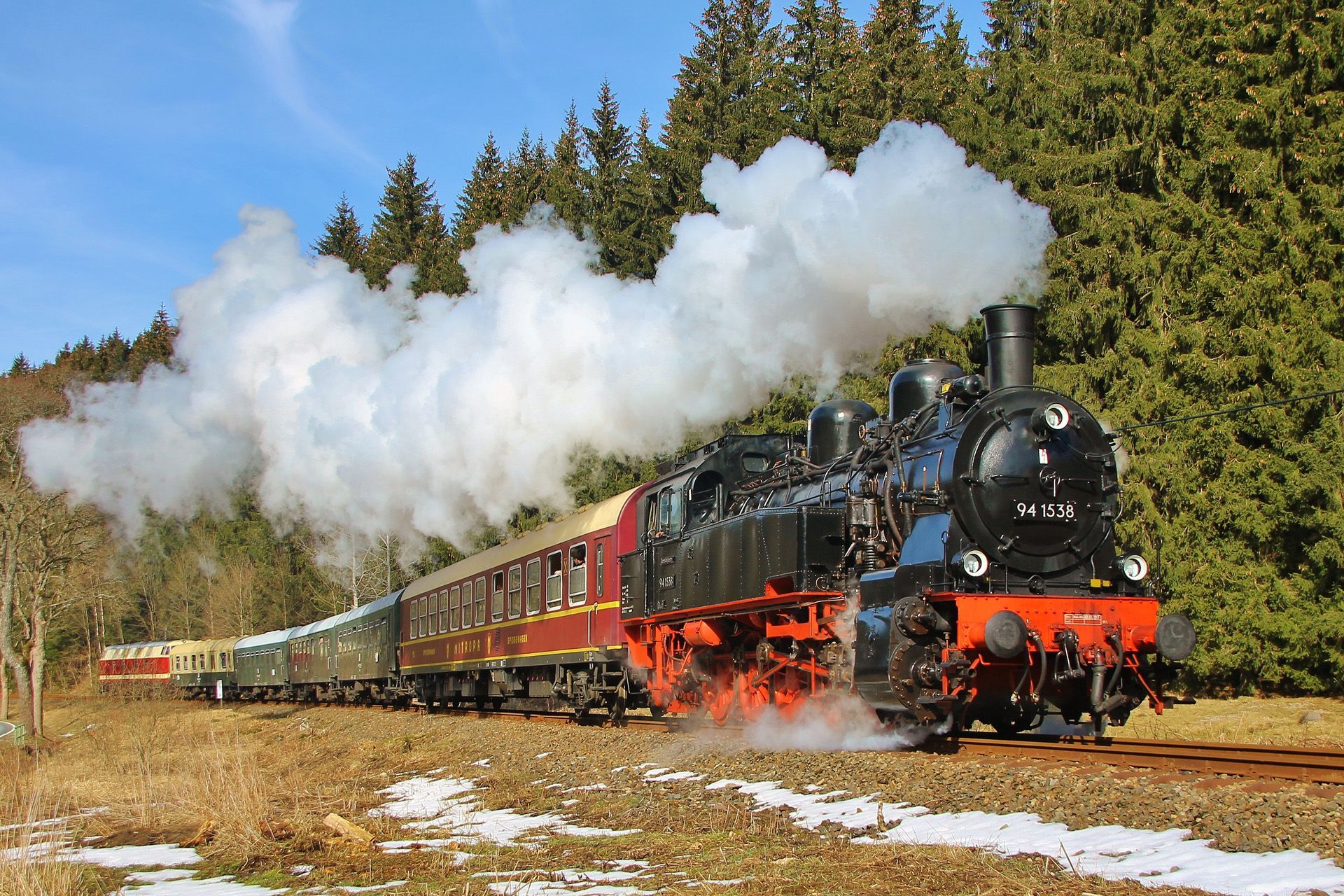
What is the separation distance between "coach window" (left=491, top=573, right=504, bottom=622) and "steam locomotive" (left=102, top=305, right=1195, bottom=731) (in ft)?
13.5

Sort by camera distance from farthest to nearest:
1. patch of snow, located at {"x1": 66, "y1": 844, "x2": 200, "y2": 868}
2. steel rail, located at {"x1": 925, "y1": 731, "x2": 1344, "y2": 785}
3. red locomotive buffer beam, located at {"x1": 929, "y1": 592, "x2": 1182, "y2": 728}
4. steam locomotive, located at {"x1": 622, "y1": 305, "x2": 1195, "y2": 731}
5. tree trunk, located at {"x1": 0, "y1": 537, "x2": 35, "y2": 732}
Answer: tree trunk, located at {"x1": 0, "y1": 537, "x2": 35, "y2": 732}
steam locomotive, located at {"x1": 622, "y1": 305, "x2": 1195, "y2": 731}
red locomotive buffer beam, located at {"x1": 929, "y1": 592, "x2": 1182, "y2": 728}
patch of snow, located at {"x1": 66, "y1": 844, "x2": 200, "y2": 868}
steel rail, located at {"x1": 925, "y1": 731, "x2": 1344, "y2": 785}

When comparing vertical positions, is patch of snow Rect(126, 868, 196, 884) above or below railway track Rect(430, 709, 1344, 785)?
below

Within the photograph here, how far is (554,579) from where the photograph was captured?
58.6 ft

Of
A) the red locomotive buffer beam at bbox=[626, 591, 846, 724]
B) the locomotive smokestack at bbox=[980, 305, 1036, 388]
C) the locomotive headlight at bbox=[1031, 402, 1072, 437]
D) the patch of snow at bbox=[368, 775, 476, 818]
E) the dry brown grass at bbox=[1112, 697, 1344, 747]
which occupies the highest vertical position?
the locomotive smokestack at bbox=[980, 305, 1036, 388]

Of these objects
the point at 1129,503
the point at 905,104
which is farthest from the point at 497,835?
the point at 905,104

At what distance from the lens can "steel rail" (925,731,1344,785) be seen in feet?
23.3

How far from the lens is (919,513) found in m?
10.1

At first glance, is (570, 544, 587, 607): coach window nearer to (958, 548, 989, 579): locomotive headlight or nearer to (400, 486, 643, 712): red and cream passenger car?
(400, 486, 643, 712): red and cream passenger car

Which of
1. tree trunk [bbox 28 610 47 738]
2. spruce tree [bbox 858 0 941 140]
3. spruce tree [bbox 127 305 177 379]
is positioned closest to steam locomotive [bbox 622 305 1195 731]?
spruce tree [bbox 858 0 941 140]

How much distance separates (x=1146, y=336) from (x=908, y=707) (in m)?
14.4

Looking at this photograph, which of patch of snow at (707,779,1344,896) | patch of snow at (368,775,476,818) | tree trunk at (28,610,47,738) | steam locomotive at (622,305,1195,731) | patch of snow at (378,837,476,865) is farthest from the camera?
tree trunk at (28,610,47,738)

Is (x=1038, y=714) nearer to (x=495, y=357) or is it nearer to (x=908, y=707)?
(x=908, y=707)

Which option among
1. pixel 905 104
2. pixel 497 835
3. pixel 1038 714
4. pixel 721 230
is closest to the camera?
pixel 497 835

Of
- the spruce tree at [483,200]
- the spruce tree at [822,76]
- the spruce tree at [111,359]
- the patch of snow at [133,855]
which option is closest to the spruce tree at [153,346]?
the spruce tree at [111,359]
